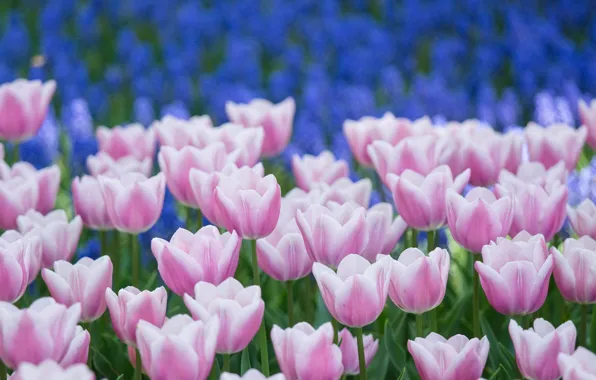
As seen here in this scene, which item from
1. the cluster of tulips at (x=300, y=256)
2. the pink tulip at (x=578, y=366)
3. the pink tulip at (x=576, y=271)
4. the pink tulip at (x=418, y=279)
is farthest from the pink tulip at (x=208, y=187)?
the pink tulip at (x=578, y=366)

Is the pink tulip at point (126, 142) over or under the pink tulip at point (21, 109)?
under

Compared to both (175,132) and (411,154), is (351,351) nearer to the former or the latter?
(411,154)

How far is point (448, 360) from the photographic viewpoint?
1.41 meters

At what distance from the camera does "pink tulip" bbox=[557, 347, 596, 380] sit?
1153 millimetres

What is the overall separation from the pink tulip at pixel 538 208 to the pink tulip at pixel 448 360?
0.41 metres

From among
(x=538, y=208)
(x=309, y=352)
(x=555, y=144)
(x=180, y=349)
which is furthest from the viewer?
(x=555, y=144)

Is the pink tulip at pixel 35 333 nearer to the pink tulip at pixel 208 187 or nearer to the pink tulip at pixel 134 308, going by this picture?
the pink tulip at pixel 134 308

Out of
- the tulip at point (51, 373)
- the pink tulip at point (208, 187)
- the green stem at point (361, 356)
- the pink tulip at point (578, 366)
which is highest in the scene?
the tulip at point (51, 373)

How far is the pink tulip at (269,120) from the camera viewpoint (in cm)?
244

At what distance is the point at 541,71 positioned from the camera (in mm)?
4637

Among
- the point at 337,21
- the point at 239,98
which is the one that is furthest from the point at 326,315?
the point at 337,21

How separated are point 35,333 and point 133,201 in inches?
22.5

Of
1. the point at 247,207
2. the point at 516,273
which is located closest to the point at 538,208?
the point at 516,273

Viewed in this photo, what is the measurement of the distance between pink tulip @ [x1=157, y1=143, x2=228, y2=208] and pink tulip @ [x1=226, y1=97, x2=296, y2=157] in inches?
18.2
